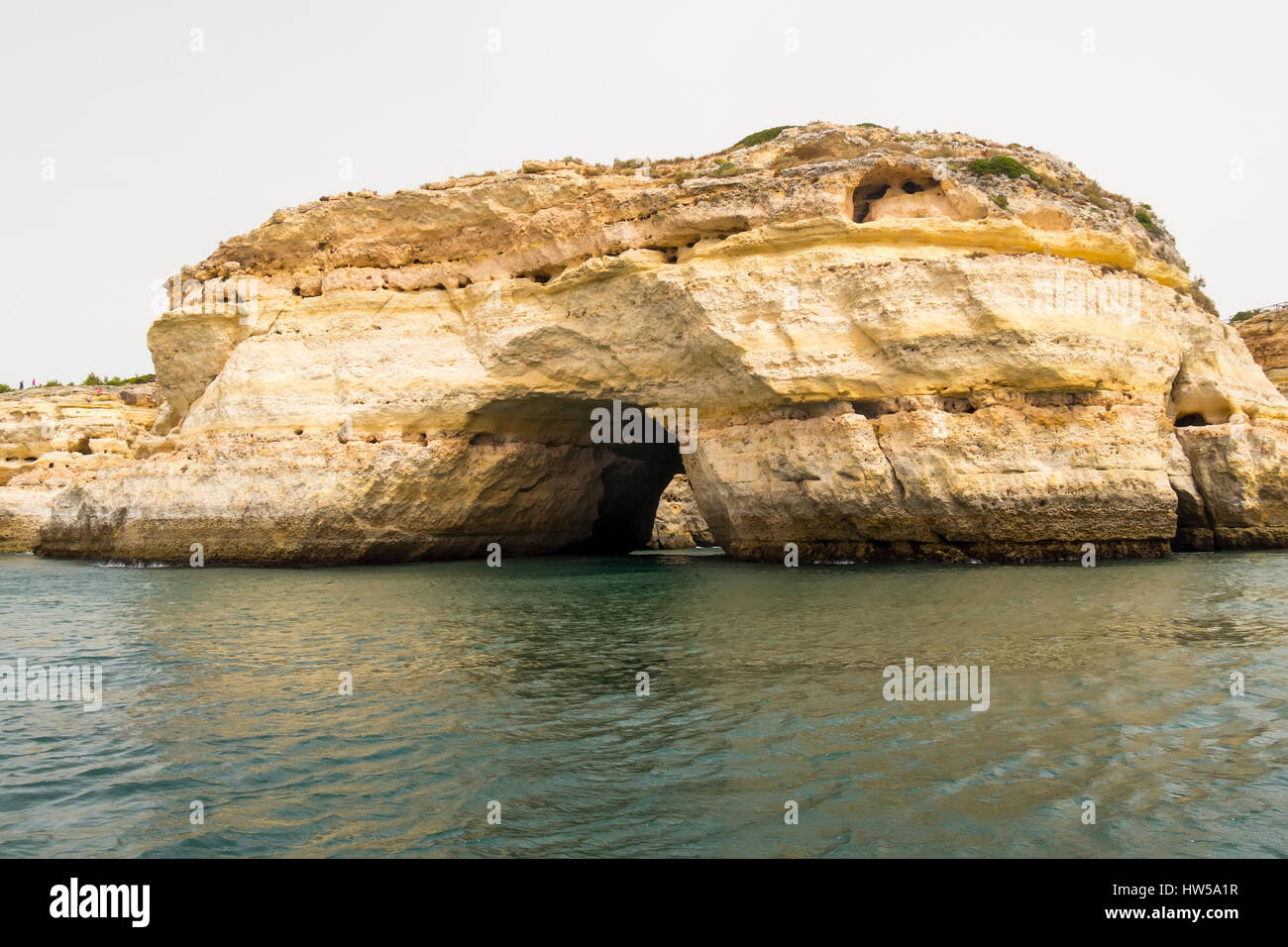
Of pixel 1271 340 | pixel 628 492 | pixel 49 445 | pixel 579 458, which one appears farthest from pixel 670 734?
pixel 49 445

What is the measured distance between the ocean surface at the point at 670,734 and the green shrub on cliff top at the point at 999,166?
33.4 ft

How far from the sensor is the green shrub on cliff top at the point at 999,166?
17969mm

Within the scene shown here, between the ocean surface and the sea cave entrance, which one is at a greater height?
the sea cave entrance

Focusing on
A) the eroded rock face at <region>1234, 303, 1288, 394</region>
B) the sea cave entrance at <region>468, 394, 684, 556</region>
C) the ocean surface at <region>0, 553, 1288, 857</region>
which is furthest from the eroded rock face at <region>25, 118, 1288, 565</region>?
the eroded rock face at <region>1234, 303, 1288, 394</region>

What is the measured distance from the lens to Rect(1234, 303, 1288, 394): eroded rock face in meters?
29.3

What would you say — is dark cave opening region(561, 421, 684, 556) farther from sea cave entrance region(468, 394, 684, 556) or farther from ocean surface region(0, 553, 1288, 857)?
ocean surface region(0, 553, 1288, 857)

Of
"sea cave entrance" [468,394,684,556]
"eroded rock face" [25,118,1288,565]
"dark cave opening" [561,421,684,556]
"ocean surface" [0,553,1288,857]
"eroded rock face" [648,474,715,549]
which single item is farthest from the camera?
"eroded rock face" [648,474,715,549]

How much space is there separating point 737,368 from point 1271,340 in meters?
23.5

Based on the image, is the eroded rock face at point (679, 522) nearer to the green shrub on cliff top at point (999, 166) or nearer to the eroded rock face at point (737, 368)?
the eroded rock face at point (737, 368)

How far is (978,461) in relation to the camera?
631 inches

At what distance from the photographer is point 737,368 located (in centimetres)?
1811

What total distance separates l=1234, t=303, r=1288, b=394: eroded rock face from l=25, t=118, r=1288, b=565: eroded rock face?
1099 centimetres
